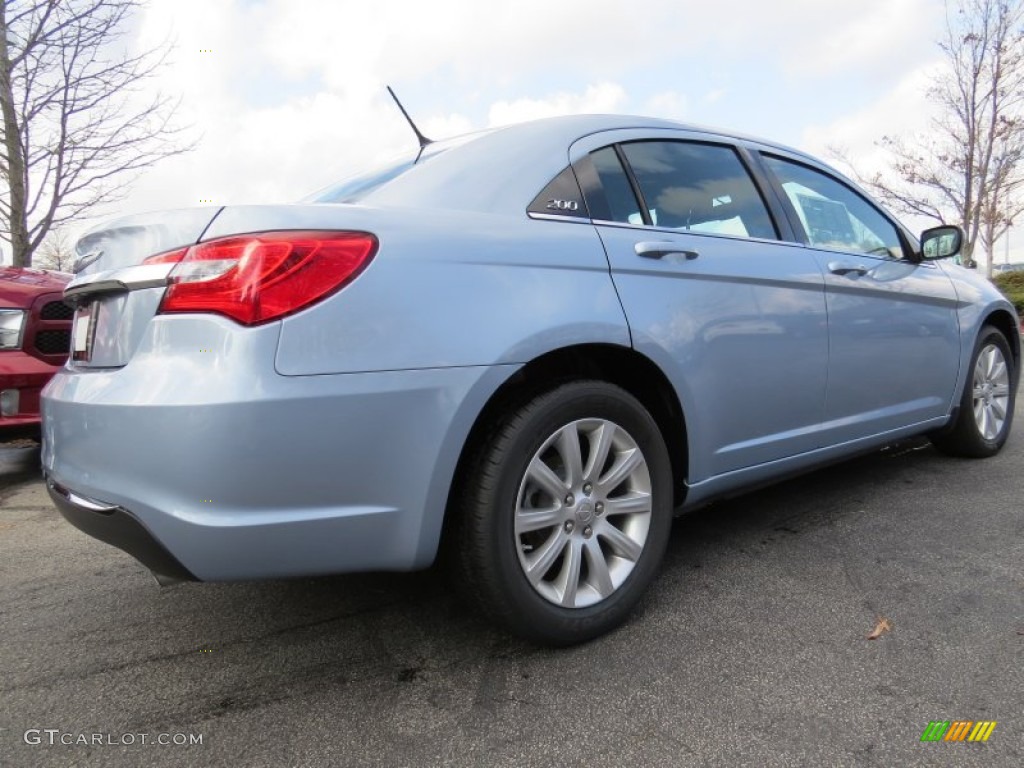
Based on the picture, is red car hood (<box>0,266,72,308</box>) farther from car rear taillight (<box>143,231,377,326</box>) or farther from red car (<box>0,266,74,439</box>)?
car rear taillight (<box>143,231,377,326</box>)

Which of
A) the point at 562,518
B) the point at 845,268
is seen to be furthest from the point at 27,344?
the point at 845,268

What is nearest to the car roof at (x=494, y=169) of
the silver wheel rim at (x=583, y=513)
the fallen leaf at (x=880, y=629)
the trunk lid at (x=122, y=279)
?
the trunk lid at (x=122, y=279)

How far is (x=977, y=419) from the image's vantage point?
12.8 feet

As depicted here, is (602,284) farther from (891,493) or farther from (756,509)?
(891,493)

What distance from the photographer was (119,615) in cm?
238

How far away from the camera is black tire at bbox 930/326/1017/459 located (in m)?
3.85

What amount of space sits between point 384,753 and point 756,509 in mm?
2186

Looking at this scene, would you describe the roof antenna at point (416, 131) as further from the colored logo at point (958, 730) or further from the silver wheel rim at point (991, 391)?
the silver wheel rim at point (991, 391)

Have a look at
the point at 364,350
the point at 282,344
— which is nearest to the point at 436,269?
the point at 364,350

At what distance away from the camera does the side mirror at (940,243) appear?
11.5ft

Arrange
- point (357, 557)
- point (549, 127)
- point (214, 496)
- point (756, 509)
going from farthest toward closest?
point (756, 509)
point (549, 127)
point (357, 557)
point (214, 496)

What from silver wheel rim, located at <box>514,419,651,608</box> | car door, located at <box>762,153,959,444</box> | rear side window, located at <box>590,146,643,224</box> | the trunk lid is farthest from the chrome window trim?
car door, located at <box>762,153,959,444</box>

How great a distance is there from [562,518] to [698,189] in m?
1.40

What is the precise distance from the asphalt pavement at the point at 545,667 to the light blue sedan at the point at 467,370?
0.81 ft
